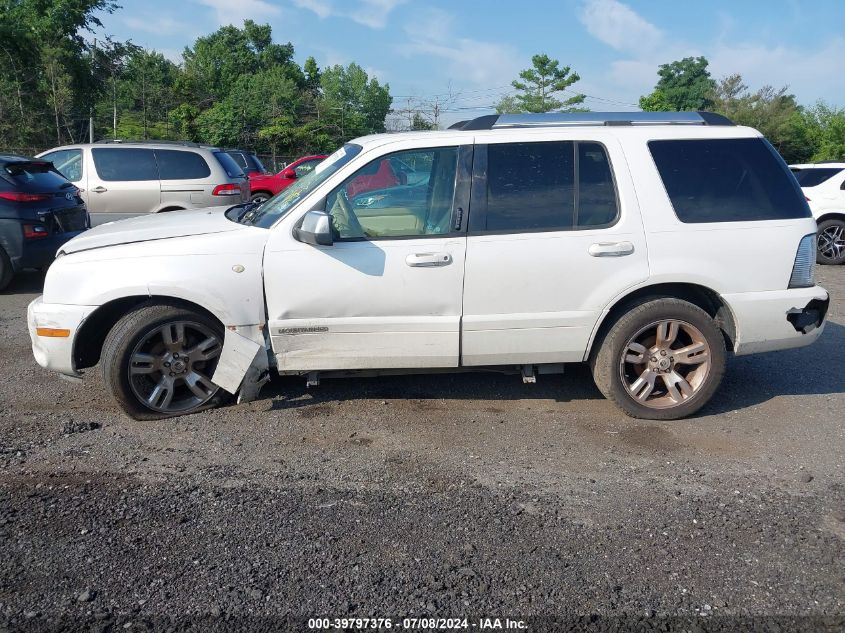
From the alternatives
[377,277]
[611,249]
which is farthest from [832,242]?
[377,277]

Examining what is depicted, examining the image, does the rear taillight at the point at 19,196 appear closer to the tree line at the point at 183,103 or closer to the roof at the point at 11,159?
the roof at the point at 11,159

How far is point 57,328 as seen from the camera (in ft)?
15.7

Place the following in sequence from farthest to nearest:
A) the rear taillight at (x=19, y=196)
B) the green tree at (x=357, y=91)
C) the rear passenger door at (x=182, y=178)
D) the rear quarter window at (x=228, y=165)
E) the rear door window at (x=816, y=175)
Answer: the green tree at (x=357, y=91)
the rear door window at (x=816, y=175)
the rear quarter window at (x=228, y=165)
the rear passenger door at (x=182, y=178)
the rear taillight at (x=19, y=196)

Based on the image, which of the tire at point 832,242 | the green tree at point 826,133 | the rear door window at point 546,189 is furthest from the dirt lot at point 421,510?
the green tree at point 826,133

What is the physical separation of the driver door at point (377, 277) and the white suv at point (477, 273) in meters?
0.01

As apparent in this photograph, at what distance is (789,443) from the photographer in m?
4.77

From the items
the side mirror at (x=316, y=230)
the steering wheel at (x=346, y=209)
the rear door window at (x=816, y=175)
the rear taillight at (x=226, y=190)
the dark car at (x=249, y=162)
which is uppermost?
the dark car at (x=249, y=162)

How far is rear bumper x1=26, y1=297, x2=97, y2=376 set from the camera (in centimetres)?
475

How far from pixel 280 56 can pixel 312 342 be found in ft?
209

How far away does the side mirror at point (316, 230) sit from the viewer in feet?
15.0

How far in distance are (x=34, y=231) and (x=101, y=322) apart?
4731mm

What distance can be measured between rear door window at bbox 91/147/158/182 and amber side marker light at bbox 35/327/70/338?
23.8ft

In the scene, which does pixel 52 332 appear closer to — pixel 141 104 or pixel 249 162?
pixel 249 162

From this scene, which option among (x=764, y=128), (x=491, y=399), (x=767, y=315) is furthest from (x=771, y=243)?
(x=764, y=128)
